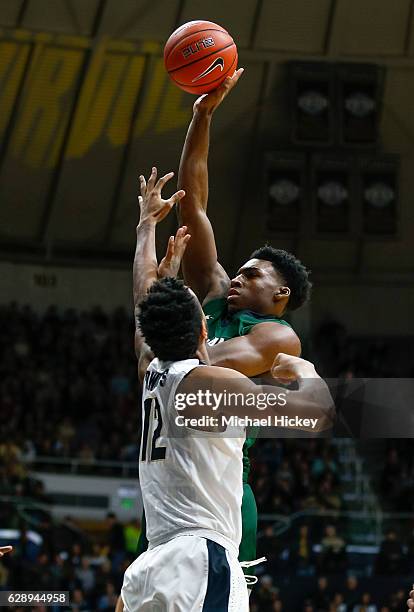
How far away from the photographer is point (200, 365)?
428 cm

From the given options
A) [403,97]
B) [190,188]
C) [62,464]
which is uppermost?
[403,97]

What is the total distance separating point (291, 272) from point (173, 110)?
1575cm

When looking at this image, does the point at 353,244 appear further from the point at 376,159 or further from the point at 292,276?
the point at 292,276

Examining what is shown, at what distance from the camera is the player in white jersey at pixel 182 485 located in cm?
425

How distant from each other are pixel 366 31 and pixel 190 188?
15197 mm

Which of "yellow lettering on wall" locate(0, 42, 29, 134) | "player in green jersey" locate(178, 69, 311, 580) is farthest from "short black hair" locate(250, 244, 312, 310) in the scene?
"yellow lettering on wall" locate(0, 42, 29, 134)

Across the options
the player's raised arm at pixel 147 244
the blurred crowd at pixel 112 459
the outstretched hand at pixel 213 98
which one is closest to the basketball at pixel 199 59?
the outstretched hand at pixel 213 98

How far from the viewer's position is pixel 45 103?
68.4ft

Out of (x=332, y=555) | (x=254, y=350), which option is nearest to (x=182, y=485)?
(x=254, y=350)

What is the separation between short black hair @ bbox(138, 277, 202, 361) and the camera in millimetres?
4297

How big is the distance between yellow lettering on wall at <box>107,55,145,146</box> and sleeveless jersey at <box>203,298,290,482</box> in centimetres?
1542

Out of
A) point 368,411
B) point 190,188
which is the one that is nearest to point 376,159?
point 190,188

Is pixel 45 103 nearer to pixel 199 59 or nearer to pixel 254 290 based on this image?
pixel 199 59
